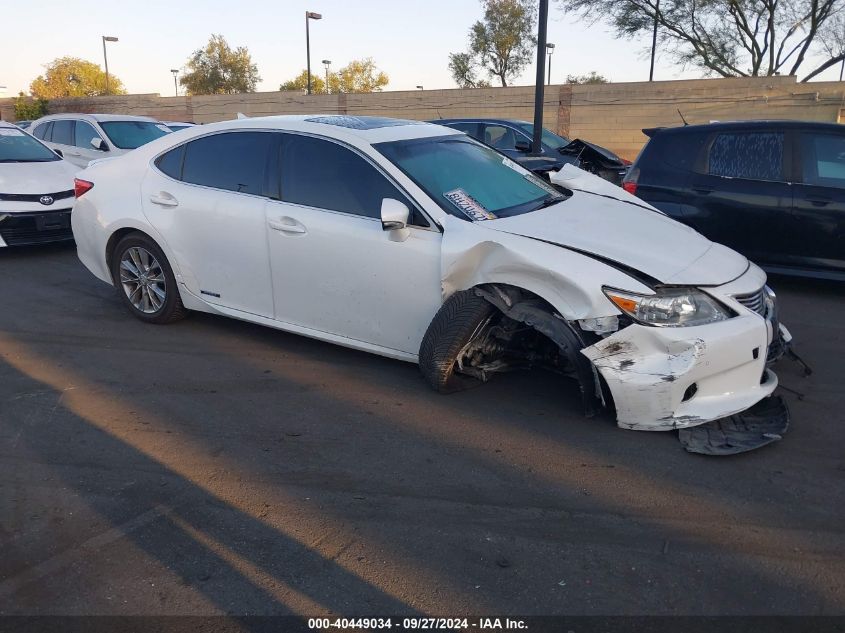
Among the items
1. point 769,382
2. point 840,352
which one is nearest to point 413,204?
point 769,382

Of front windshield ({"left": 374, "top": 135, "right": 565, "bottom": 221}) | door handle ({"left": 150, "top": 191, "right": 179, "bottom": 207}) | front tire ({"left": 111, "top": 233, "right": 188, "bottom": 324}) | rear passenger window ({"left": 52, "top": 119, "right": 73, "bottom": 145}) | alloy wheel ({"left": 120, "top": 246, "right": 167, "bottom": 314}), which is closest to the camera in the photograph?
front windshield ({"left": 374, "top": 135, "right": 565, "bottom": 221})

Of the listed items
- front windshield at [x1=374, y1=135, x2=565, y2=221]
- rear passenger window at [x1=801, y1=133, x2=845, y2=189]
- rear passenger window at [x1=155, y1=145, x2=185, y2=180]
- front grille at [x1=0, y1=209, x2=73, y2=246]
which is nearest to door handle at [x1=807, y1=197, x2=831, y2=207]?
rear passenger window at [x1=801, y1=133, x2=845, y2=189]

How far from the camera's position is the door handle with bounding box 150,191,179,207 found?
5.64m

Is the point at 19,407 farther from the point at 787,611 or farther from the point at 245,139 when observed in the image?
the point at 787,611

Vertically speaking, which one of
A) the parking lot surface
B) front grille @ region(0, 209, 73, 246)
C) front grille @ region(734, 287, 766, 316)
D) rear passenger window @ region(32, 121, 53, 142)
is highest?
rear passenger window @ region(32, 121, 53, 142)

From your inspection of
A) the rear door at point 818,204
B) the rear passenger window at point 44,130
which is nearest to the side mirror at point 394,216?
the rear door at point 818,204

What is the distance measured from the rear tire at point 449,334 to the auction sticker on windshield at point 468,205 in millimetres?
501

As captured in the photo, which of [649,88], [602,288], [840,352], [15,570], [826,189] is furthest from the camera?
[649,88]

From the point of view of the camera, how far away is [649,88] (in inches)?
984

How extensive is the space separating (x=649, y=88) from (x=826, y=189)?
64.8 feet

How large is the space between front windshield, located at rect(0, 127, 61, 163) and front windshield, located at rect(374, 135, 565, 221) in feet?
21.8

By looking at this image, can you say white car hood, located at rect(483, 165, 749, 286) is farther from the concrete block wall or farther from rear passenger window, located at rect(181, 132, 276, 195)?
the concrete block wall

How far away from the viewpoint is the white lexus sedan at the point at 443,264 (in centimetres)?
394

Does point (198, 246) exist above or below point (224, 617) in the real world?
above
